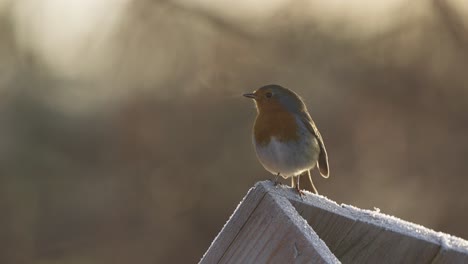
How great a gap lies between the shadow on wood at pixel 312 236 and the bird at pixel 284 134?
1303 mm

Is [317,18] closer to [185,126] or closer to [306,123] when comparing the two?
[185,126]

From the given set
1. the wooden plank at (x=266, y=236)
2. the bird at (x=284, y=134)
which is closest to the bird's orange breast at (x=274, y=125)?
the bird at (x=284, y=134)

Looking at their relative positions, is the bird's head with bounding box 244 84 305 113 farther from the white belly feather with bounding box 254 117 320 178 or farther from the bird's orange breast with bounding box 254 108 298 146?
the white belly feather with bounding box 254 117 320 178

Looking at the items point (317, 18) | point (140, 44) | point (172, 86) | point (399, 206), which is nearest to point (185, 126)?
point (172, 86)

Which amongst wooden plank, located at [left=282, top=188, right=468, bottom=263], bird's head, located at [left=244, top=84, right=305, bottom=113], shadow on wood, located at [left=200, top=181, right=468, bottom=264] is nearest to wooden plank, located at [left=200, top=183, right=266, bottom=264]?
shadow on wood, located at [left=200, top=181, right=468, bottom=264]

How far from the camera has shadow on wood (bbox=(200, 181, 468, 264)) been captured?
1763mm

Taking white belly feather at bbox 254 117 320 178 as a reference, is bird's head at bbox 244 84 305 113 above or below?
above

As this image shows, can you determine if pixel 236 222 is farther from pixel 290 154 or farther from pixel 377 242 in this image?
pixel 290 154

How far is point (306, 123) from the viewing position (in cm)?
363

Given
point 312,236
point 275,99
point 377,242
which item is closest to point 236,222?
point 312,236

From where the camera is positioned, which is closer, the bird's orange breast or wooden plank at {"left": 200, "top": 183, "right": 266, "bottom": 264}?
wooden plank at {"left": 200, "top": 183, "right": 266, "bottom": 264}

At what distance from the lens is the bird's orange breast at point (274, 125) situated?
3.53 m

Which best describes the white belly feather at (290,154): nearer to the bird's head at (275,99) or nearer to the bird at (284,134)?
the bird at (284,134)

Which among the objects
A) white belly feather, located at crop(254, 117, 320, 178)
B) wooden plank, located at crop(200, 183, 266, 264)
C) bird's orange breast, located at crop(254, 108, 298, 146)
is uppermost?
wooden plank, located at crop(200, 183, 266, 264)
